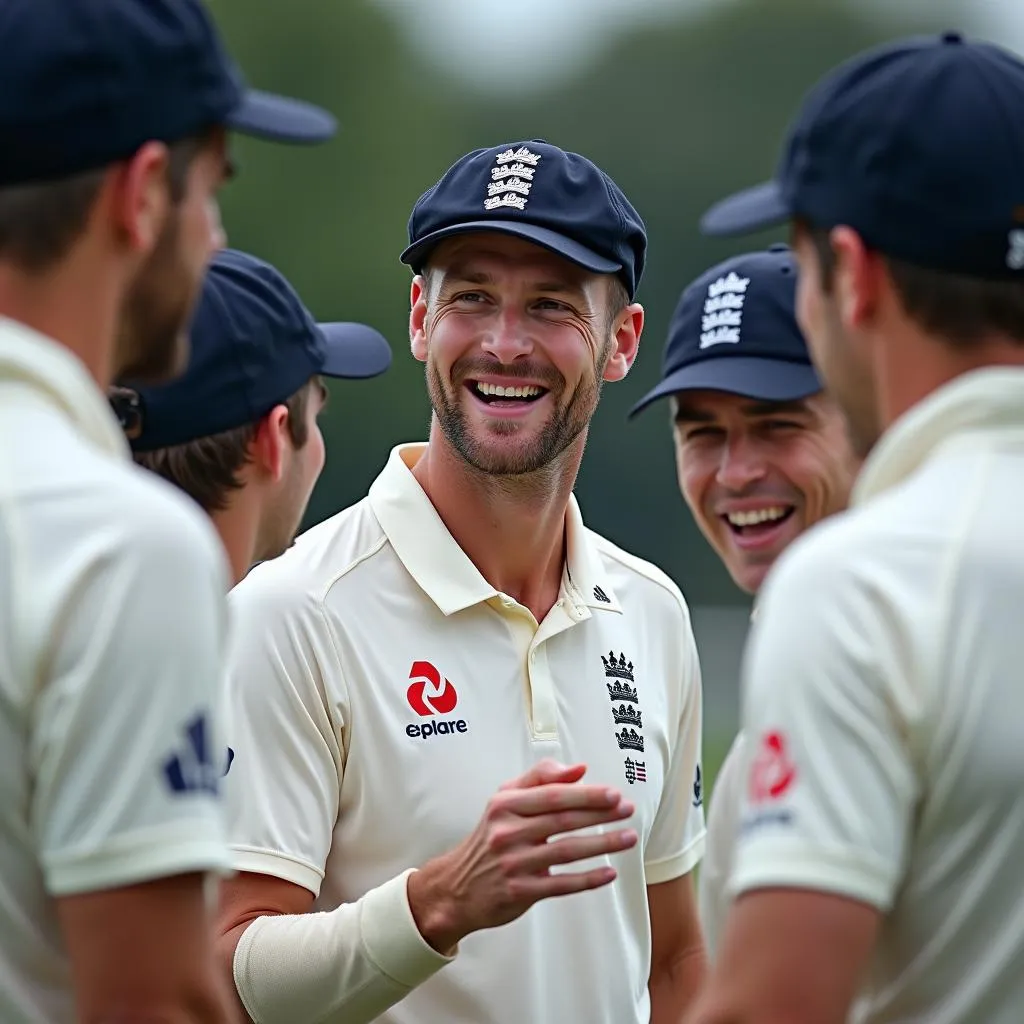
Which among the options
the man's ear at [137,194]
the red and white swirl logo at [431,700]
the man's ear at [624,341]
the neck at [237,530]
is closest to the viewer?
the man's ear at [137,194]

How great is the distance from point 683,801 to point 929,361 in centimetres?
204

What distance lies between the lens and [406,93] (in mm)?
47094

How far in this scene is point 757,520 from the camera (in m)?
4.48

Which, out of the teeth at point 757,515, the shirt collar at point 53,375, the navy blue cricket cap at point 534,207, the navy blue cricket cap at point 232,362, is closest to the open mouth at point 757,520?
the teeth at point 757,515

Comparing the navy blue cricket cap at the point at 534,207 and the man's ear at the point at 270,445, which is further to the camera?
the navy blue cricket cap at the point at 534,207

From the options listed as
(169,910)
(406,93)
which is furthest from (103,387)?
(406,93)

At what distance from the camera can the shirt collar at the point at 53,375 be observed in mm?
2525

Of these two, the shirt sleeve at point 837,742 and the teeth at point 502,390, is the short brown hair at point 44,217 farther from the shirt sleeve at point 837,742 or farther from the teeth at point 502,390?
the teeth at point 502,390

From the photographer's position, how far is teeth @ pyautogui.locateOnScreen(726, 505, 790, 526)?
445 cm

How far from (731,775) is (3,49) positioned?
5.88ft

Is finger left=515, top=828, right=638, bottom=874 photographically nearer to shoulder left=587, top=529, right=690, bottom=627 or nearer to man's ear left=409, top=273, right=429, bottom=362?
shoulder left=587, top=529, right=690, bottom=627

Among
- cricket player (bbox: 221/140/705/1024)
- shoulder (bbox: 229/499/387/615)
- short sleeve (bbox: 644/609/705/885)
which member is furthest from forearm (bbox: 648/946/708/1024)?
shoulder (bbox: 229/499/387/615)

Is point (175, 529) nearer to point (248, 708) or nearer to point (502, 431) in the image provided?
point (248, 708)

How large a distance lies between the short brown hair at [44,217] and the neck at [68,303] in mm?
17
